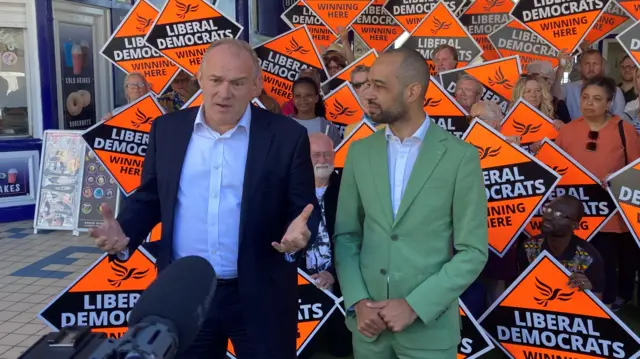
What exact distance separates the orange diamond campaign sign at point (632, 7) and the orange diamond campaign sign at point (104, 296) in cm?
483

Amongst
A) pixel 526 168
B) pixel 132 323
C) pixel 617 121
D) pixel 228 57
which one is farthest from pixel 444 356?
pixel 617 121

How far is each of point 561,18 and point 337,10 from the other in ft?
8.56

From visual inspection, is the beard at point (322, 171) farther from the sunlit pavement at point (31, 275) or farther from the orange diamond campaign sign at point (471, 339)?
the sunlit pavement at point (31, 275)

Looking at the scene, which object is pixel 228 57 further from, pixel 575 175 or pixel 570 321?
pixel 575 175

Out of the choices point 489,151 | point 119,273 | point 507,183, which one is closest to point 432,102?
point 489,151

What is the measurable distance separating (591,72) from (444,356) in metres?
5.35

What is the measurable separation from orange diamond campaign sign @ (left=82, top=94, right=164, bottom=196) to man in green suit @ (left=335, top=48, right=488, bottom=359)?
3650 mm

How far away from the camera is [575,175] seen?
5.07 metres

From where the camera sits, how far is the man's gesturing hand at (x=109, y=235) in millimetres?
2312

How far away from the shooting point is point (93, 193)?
27.2 feet

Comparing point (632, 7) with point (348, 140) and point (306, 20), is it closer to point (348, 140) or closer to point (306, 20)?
point (348, 140)

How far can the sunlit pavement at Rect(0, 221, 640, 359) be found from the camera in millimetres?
5024

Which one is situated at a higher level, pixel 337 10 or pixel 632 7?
pixel 337 10

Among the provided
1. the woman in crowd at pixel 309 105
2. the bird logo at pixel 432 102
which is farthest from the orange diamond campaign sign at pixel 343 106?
the bird logo at pixel 432 102
